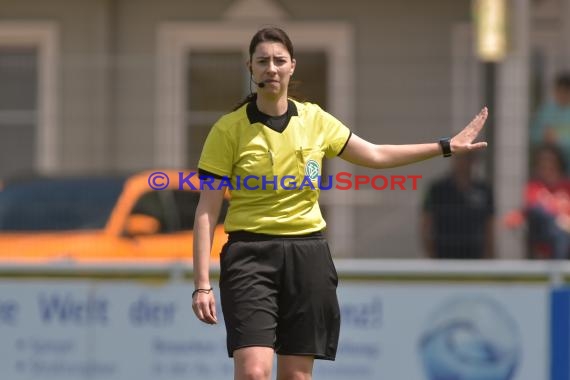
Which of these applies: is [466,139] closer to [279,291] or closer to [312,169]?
[312,169]

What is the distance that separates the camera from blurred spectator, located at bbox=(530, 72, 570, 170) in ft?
34.6

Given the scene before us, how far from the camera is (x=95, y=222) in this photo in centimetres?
1028

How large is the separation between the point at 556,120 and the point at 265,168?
5.59m

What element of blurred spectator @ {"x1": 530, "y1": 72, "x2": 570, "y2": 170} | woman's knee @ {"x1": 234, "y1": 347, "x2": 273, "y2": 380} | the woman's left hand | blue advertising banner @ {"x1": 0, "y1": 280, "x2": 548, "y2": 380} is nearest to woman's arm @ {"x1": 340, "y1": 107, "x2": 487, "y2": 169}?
the woman's left hand

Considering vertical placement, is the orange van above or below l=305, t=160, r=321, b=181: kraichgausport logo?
below

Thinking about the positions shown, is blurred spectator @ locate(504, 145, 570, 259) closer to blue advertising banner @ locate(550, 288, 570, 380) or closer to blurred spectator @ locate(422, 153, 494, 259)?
blurred spectator @ locate(422, 153, 494, 259)

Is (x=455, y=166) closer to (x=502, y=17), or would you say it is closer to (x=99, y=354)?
(x=502, y=17)

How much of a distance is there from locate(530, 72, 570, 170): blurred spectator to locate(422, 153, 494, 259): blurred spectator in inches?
27.2

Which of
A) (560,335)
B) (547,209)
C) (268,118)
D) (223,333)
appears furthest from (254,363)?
(547,209)

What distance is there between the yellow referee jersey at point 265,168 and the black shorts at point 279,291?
0.08 metres

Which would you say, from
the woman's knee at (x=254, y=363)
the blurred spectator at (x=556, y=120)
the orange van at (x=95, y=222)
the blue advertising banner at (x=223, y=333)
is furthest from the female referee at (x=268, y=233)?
the blurred spectator at (x=556, y=120)

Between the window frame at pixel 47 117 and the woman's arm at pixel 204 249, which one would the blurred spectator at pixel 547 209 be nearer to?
the window frame at pixel 47 117

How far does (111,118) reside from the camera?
419 inches

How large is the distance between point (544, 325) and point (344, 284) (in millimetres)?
Result: 1321
